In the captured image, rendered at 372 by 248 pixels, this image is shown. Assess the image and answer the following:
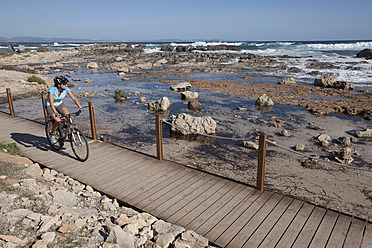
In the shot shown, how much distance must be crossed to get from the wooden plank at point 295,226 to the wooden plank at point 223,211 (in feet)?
3.46

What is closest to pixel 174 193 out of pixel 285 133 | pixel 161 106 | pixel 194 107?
pixel 285 133

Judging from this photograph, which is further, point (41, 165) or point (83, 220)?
point (41, 165)

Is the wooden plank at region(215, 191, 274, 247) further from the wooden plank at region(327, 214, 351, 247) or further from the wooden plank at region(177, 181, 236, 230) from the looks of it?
the wooden plank at region(327, 214, 351, 247)

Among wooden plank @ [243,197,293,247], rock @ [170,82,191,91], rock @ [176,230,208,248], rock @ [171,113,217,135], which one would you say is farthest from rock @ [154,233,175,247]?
rock @ [170,82,191,91]

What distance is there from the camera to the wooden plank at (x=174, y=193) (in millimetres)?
5323

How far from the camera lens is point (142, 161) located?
746cm

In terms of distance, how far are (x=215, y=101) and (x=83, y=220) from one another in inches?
593

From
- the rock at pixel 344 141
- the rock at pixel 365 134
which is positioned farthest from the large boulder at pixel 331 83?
the rock at pixel 344 141

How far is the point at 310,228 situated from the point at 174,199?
2.53 metres

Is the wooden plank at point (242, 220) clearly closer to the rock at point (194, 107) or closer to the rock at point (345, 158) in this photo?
the rock at point (345, 158)

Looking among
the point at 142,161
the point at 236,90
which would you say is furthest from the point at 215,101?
the point at 142,161

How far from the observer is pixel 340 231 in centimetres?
447

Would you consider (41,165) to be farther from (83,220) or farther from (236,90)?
(236,90)

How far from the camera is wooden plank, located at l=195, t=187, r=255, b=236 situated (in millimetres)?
4625
